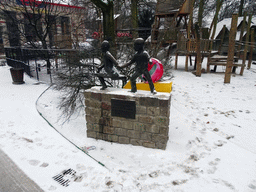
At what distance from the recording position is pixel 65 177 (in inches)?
115

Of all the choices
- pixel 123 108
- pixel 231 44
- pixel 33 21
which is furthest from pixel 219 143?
pixel 33 21

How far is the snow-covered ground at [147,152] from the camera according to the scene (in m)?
2.86

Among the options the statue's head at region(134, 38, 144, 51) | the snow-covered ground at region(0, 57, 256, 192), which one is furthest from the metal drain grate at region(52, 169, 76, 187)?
the statue's head at region(134, 38, 144, 51)

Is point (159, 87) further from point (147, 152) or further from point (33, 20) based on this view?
point (33, 20)

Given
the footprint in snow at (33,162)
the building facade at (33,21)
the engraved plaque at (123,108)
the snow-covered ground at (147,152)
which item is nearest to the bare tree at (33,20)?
the building facade at (33,21)

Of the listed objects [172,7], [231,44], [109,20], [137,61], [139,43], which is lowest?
[137,61]

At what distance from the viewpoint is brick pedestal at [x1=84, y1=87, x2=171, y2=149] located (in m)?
3.57

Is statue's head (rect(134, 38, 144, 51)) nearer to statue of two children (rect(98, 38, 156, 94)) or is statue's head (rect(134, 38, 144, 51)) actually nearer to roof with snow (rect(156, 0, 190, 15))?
statue of two children (rect(98, 38, 156, 94))

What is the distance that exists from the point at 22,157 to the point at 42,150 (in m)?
0.37

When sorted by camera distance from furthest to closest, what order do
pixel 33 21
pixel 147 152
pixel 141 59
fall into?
pixel 33 21
pixel 147 152
pixel 141 59

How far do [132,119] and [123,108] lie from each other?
31cm

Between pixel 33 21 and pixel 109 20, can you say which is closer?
pixel 109 20

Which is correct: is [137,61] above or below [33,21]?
below

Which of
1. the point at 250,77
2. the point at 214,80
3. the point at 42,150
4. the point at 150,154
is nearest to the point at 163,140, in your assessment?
the point at 150,154
